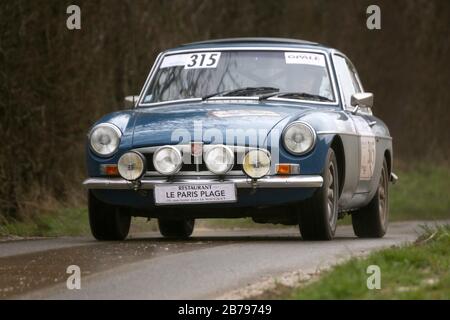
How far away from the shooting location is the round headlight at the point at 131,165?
10.1 m

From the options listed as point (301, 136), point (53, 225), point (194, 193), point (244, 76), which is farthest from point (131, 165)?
point (53, 225)

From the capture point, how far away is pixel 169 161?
10062 millimetres

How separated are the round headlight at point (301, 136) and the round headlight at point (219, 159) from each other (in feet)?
1.59

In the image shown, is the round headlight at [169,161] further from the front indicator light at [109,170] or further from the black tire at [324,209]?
the black tire at [324,209]

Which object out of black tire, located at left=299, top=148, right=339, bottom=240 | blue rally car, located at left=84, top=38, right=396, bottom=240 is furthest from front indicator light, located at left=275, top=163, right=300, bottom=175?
black tire, located at left=299, top=148, right=339, bottom=240

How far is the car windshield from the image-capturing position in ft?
37.2

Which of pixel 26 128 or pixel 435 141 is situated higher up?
pixel 26 128

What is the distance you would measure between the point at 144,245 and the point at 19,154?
5.68 m

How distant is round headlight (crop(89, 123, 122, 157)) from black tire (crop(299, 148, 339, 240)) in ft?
5.10

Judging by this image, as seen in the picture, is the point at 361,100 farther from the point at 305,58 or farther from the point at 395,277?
the point at 395,277

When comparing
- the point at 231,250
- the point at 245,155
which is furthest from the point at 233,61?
the point at 231,250
